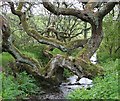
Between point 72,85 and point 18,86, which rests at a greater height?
point 18,86

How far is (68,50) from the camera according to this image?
13.3 m

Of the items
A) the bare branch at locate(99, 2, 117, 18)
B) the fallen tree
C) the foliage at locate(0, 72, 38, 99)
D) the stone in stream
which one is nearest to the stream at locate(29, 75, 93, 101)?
the stone in stream

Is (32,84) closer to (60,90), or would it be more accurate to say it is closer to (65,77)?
(60,90)

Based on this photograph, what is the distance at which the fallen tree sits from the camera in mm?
11727

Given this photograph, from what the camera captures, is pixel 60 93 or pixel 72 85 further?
pixel 72 85

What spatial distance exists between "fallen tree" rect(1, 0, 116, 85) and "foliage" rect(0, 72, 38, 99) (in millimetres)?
589

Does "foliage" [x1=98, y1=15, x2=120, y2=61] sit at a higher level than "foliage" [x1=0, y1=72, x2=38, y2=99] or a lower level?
higher

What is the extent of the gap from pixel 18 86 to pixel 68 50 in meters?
2.94

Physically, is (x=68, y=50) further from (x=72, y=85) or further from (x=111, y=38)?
(x=111, y=38)

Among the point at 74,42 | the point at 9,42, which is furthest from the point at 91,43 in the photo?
the point at 9,42

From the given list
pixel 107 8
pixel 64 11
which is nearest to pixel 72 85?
pixel 64 11

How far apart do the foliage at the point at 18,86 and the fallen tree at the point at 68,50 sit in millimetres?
589

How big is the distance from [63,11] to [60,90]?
3241 millimetres

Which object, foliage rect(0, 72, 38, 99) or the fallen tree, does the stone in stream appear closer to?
the fallen tree
